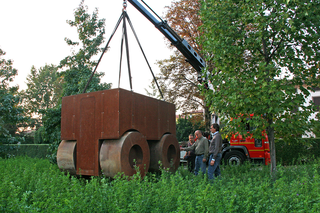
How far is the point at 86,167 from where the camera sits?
20.4 feet

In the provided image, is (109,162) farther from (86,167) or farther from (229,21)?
(229,21)

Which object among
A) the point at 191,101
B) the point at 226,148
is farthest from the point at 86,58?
the point at 226,148

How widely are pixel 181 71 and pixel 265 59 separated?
38.2ft

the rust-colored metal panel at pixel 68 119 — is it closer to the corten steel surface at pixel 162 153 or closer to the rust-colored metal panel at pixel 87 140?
the rust-colored metal panel at pixel 87 140

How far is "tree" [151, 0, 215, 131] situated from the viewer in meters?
18.1

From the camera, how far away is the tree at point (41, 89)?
41250mm

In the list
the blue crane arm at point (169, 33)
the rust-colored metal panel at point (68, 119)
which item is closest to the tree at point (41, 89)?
the blue crane arm at point (169, 33)

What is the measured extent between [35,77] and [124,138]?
4291 cm

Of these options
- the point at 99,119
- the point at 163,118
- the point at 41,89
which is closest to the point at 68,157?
the point at 99,119

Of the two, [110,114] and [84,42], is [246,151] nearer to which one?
[110,114]

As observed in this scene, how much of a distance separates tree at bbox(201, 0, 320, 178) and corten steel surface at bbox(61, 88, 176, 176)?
→ 2180 mm

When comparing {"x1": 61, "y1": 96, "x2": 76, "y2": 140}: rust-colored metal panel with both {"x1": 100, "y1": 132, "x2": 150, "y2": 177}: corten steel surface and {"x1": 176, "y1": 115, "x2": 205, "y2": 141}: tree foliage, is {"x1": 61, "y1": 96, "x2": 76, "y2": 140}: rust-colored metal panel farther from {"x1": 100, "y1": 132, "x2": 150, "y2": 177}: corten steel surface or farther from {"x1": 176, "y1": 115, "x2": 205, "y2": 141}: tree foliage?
{"x1": 176, "y1": 115, "x2": 205, "y2": 141}: tree foliage

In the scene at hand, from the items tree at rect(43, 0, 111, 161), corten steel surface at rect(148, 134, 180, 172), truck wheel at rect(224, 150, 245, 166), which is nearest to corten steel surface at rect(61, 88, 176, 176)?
corten steel surface at rect(148, 134, 180, 172)

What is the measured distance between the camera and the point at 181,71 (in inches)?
760
